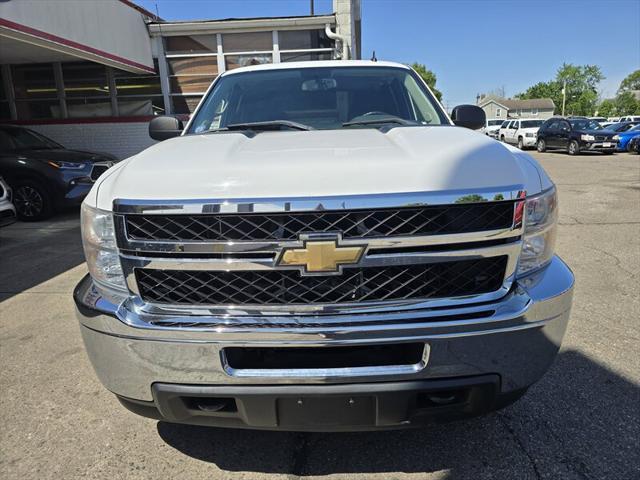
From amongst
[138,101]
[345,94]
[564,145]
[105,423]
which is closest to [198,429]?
[105,423]

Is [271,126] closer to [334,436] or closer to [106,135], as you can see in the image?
[334,436]

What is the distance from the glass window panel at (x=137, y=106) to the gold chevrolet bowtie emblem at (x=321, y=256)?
13.0 meters

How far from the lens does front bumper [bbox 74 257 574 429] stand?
5.47 feet

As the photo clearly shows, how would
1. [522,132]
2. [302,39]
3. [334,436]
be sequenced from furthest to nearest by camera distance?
[522,132] < [302,39] < [334,436]

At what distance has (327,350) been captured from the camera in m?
1.75

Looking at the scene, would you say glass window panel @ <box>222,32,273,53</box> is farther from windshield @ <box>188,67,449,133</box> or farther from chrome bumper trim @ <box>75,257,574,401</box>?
chrome bumper trim @ <box>75,257,574,401</box>

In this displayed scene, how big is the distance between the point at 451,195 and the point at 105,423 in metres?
2.19

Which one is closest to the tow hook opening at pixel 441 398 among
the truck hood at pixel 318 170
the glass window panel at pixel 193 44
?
the truck hood at pixel 318 170

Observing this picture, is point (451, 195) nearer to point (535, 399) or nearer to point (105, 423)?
point (535, 399)

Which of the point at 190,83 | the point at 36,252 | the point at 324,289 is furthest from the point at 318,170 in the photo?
the point at 190,83

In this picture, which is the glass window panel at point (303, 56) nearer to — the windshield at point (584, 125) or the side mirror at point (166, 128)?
the side mirror at point (166, 128)

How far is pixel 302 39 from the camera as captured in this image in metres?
13.1

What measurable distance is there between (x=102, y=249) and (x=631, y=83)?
391 feet

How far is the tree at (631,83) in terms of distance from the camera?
94562 millimetres
